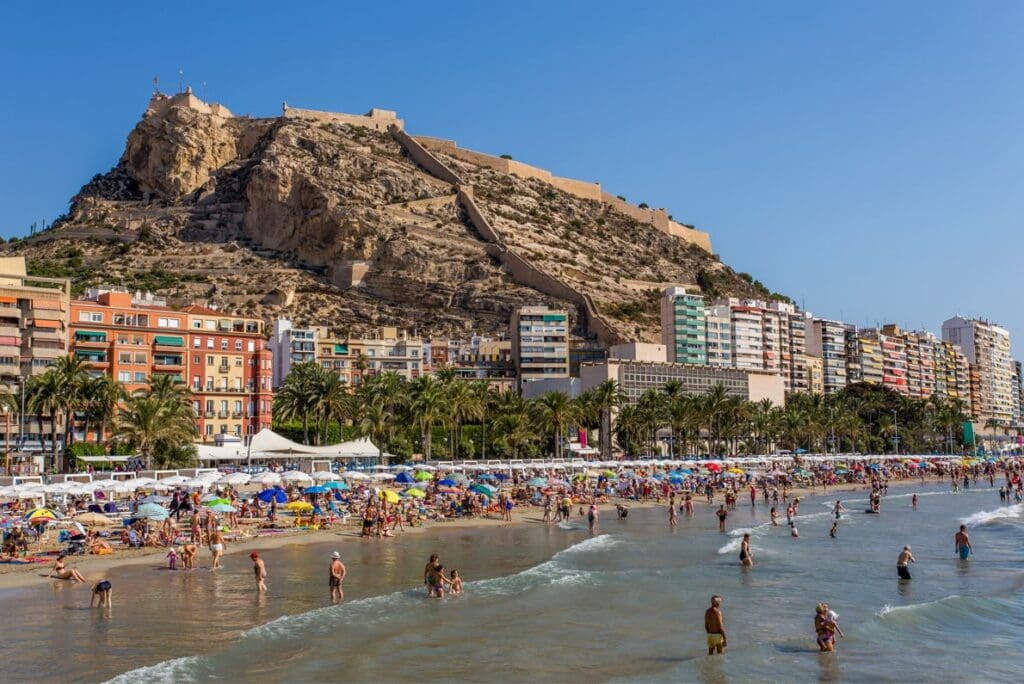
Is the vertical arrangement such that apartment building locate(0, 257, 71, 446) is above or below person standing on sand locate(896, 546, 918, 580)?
above

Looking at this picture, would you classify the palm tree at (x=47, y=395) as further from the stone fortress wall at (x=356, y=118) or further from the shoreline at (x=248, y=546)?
the stone fortress wall at (x=356, y=118)

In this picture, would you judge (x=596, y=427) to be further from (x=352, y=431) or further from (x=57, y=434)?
(x=57, y=434)

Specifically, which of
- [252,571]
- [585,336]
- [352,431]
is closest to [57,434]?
[352,431]

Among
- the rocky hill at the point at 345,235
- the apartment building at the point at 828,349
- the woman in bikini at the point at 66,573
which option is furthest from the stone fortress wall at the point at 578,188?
the woman in bikini at the point at 66,573

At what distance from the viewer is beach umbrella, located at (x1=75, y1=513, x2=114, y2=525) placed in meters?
35.8

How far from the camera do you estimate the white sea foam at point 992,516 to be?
4722cm

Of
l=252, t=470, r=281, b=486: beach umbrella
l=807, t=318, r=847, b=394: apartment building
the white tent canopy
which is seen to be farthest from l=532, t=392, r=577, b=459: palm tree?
l=807, t=318, r=847, b=394: apartment building

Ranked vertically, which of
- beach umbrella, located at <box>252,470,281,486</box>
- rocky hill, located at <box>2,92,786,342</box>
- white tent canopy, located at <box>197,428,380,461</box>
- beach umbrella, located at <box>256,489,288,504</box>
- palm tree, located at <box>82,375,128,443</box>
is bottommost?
beach umbrella, located at <box>256,489,288,504</box>

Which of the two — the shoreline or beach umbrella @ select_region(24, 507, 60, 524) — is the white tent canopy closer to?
the shoreline

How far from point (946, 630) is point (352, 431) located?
194 feet

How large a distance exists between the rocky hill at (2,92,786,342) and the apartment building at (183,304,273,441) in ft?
127

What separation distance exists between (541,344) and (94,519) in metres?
80.8

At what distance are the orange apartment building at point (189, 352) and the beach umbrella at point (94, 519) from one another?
3471 cm

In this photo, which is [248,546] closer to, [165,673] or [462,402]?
[165,673]
